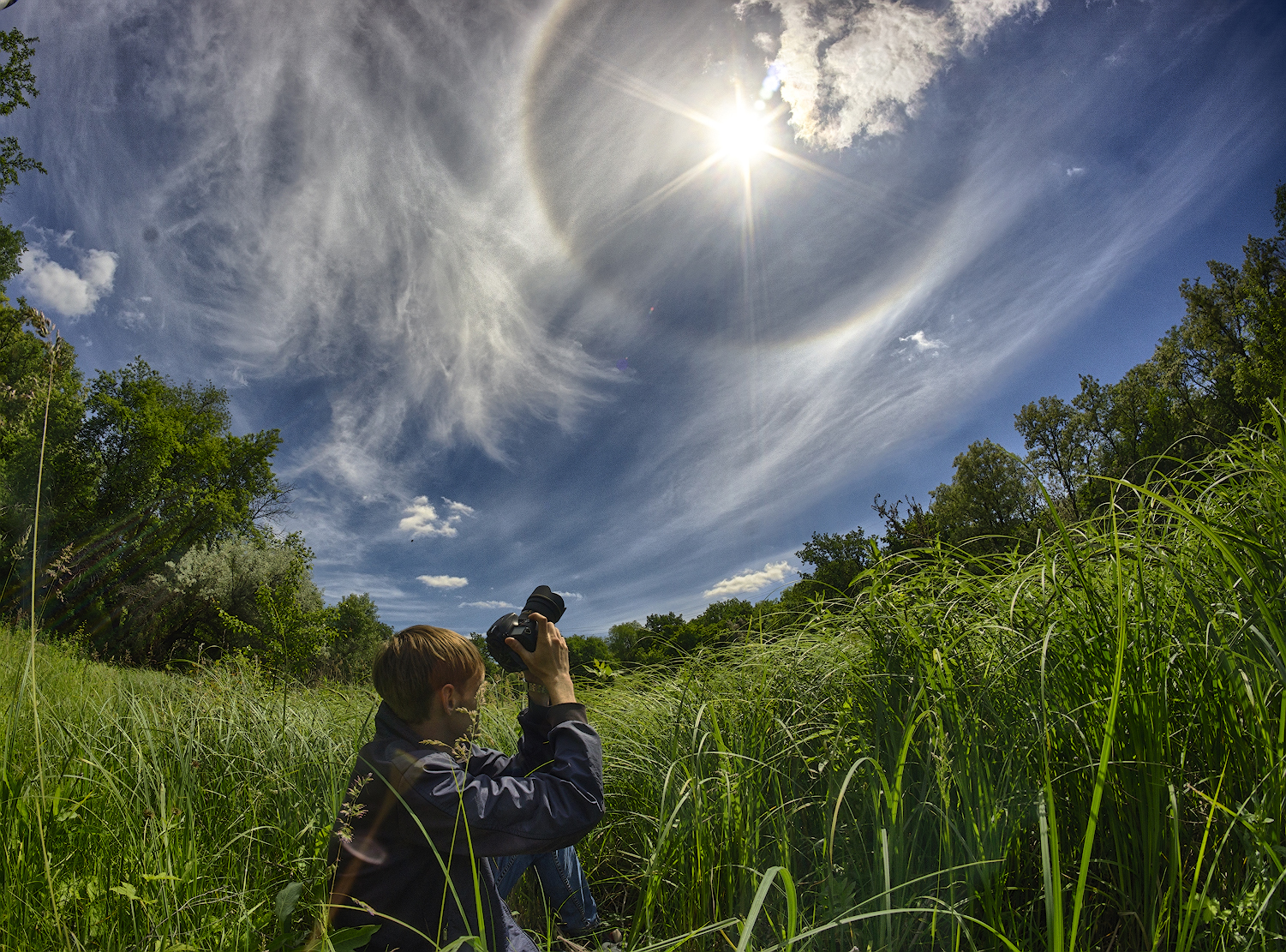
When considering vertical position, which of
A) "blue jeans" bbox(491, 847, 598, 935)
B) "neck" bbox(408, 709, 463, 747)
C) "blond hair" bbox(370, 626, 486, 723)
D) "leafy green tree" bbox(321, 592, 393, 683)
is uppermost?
"leafy green tree" bbox(321, 592, 393, 683)

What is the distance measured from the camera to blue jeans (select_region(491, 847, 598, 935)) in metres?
2.05

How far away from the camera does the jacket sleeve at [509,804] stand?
4.82ft

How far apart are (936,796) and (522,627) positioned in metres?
1.36

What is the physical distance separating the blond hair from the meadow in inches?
20.1

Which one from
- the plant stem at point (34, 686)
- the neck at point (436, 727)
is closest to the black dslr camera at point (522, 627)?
the neck at point (436, 727)

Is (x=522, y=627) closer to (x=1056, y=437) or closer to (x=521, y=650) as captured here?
(x=521, y=650)

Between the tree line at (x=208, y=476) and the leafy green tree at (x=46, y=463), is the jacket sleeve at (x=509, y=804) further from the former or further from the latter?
the leafy green tree at (x=46, y=463)

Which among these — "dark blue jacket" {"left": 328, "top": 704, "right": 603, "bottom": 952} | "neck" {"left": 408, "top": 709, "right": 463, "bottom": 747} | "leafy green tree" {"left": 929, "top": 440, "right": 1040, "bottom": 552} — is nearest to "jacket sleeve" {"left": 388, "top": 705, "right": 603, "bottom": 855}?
"dark blue jacket" {"left": 328, "top": 704, "right": 603, "bottom": 952}

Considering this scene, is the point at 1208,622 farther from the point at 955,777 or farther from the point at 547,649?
the point at 547,649

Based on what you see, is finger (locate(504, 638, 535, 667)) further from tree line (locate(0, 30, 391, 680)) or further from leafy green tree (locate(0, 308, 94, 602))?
leafy green tree (locate(0, 308, 94, 602))

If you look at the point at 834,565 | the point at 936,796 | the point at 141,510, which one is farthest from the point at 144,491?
the point at 936,796

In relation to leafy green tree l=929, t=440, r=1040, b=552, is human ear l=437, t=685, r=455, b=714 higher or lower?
lower

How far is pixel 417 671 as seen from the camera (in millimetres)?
1760

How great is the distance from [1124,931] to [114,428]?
33003 millimetres
